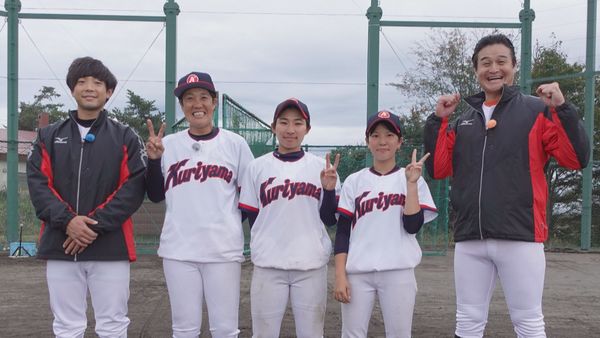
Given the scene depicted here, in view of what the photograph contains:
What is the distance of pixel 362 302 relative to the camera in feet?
11.2

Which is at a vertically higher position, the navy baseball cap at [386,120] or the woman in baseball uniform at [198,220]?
the navy baseball cap at [386,120]

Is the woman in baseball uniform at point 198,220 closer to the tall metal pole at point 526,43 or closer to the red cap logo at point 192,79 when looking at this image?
the red cap logo at point 192,79

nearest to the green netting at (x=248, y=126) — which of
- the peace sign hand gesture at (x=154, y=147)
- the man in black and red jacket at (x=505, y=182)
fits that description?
the peace sign hand gesture at (x=154, y=147)

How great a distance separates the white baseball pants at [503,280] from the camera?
3.33 metres

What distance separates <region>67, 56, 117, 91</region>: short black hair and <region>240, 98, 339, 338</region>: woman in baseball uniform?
40.7 inches

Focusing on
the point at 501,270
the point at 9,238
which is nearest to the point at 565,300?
the point at 501,270

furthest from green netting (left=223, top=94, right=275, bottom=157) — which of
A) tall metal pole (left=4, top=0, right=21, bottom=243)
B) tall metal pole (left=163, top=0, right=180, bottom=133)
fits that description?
tall metal pole (left=4, top=0, right=21, bottom=243)

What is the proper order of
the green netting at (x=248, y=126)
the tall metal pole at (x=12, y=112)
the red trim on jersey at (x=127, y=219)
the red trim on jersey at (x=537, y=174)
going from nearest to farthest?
1. the red trim on jersey at (x=537, y=174)
2. the red trim on jersey at (x=127, y=219)
3. the green netting at (x=248, y=126)
4. the tall metal pole at (x=12, y=112)

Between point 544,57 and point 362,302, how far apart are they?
61.1 feet

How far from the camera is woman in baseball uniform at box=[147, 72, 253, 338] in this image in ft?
11.3

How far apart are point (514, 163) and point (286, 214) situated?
134 cm

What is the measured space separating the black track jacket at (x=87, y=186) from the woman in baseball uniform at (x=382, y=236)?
1.28 m

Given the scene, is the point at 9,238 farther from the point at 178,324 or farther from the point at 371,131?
the point at 371,131

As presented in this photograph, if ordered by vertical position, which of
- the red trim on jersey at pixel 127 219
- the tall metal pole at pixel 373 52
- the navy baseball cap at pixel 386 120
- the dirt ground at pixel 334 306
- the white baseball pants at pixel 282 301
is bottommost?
Answer: the dirt ground at pixel 334 306
